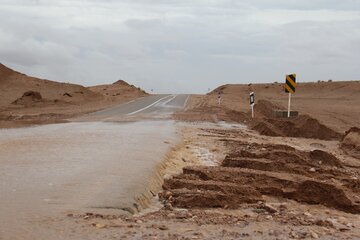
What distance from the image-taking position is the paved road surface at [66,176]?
21.5ft

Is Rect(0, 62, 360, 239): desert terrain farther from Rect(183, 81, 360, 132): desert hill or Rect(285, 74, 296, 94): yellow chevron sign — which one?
Rect(183, 81, 360, 132): desert hill

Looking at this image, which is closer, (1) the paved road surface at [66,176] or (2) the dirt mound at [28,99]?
(1) the paved road surface at [66,176]

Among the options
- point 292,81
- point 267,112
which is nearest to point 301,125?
point 292,81

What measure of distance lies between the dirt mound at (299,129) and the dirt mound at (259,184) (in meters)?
8.32

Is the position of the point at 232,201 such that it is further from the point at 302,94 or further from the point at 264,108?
the point at 302,94

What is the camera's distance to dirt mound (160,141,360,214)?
7840mm

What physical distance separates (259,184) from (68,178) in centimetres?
330

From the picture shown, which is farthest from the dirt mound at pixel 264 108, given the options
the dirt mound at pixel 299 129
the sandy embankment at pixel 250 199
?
the sandy embankment at pixel 250 199

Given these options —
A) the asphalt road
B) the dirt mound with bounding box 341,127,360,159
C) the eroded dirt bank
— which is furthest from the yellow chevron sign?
the eroded dirt bank

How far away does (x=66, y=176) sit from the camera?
8.96 meters

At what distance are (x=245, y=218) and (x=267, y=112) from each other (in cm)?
Result: 2562

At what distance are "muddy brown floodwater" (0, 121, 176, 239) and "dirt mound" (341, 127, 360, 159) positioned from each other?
569cm

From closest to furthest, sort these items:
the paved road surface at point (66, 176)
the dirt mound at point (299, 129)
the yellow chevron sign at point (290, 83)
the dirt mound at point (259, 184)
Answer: the paved road surface at point (66, 176)
the dirt mound at point (259, 184)
the dirt mound at point (299, 129)
the yellow chevron sign at point (290, 83)

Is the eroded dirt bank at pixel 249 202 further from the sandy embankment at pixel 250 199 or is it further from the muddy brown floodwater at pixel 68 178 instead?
the muddy brown floodwater at pixel 68 178
